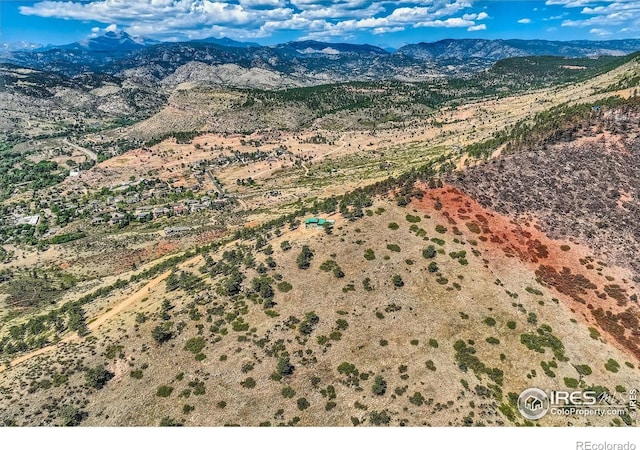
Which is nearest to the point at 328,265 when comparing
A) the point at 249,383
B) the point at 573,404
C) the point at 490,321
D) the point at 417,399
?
the point at 249,383

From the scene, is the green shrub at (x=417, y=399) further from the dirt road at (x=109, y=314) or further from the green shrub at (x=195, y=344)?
the dirt road at (x=109, y=314)

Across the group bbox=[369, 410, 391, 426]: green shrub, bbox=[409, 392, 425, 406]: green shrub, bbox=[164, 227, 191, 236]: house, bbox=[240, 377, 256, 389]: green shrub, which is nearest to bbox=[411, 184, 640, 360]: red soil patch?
bbox=[409, 392, 425, 406]: green shrub

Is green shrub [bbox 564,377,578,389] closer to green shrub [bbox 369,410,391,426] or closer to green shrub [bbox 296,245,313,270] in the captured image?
green shrub [bbox 369,410,391,426]

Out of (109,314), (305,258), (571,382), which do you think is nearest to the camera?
(571,382)

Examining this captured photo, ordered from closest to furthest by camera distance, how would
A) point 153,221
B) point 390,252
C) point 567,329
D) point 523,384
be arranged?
point 523,384
point 567,329
point 390,252
point 153,221

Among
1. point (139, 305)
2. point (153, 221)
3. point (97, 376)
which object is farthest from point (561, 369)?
point (153, 221)

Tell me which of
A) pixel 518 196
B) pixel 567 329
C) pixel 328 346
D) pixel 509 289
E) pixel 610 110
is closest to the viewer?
pixel 328 346

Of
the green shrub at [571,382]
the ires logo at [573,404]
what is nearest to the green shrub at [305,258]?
the ires logo at [573,404]

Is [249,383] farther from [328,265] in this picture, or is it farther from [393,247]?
[393,247]

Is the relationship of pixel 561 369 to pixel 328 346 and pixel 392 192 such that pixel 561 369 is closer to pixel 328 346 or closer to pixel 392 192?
pixel 328 346
